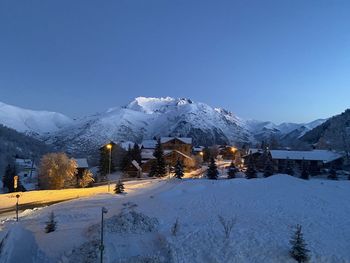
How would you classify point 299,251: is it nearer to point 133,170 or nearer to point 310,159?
point 133,170

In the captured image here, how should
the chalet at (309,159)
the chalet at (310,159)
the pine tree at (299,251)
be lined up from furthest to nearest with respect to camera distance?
the chalet at (310,159)
the chalet at (309,159)
the pine tree at (299,251)

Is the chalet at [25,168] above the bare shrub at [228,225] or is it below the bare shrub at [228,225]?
above

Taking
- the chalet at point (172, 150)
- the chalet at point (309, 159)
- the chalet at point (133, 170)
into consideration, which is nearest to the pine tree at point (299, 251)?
the chalet at point (133, 170)

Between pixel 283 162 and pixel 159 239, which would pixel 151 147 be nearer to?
pixel 283 162

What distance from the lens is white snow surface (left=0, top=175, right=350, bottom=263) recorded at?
69.6 ft

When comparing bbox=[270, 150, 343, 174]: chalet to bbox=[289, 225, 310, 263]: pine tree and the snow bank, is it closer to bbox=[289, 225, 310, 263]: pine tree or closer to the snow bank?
bbox=[289, 225, 310, 263]: pine tree

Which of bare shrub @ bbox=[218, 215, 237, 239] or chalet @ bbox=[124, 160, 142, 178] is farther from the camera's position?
chalet @ bbox=[124, 160, 142, 178]

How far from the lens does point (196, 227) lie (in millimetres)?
26109

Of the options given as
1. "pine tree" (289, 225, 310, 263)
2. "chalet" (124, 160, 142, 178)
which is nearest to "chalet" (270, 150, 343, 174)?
"chalet" (124, 160, 142, 178)

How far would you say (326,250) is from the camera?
2133cm

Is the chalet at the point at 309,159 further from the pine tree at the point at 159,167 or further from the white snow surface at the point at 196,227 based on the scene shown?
the white snow surface at the point at 196,227

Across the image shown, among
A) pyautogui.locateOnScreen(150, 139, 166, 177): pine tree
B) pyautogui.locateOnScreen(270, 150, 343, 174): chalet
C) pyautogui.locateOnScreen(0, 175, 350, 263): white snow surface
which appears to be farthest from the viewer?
pyautogui.locateOnScreen(270, 150, 343, 174): chalet

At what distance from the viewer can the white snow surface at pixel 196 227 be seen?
21203mm

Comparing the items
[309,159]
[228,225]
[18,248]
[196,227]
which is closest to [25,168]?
[309,159]
